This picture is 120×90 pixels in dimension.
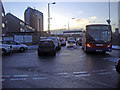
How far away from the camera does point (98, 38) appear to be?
14688mm

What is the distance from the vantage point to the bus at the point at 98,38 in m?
14.5

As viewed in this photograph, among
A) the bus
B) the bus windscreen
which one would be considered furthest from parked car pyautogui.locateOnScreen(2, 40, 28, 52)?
the bus windscreen

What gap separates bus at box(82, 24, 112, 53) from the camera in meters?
14.5

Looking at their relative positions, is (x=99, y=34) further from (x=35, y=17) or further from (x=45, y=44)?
(x=35, y=17)

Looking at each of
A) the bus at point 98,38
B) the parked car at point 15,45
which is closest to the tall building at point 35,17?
the parked car at point 15,45

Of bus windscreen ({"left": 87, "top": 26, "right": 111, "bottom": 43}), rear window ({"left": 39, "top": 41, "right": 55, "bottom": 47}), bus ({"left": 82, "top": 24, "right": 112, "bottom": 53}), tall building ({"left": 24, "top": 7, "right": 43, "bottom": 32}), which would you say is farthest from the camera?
tall building ({"left": 24, "top": 7, "right": 43, "bottom": 32})

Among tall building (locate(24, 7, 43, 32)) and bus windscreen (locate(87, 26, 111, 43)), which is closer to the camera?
bus windscreen (locate(87, 26, 111, 43))

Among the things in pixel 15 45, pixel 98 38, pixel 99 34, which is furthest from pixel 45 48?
→ pixel 15 45

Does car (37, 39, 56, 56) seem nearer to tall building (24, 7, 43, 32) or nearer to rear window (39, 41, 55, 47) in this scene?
rear window (39, 41, 55, 47)

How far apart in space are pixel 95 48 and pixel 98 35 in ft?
4.62

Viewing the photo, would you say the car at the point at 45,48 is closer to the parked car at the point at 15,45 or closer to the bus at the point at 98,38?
the bus at the point at 98,38

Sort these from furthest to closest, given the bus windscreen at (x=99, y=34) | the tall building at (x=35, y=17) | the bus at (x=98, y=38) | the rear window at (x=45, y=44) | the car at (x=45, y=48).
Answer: the tall building at (x=35, y=17) < the bus windscreen at (x=99, y=34) < the bus at (x=98, y=38) < the rear window at (x=45, y=44) < the car at (x=45, y=48)

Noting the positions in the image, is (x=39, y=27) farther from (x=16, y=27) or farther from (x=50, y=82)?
(x=50, y=82)

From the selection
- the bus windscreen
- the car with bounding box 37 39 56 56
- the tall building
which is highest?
the tall building
